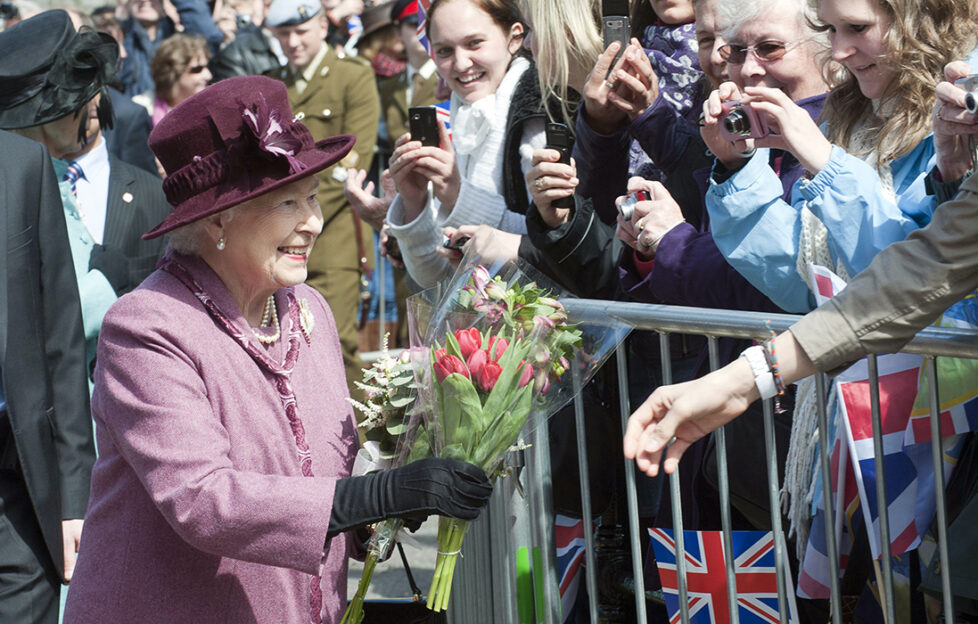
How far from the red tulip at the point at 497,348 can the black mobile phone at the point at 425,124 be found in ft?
5.62

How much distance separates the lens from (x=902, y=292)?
2258 mm

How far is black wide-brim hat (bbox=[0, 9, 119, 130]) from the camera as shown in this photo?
4293mm

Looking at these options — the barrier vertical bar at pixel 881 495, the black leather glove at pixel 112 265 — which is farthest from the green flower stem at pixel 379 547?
the black leather glove at pixel 112 265

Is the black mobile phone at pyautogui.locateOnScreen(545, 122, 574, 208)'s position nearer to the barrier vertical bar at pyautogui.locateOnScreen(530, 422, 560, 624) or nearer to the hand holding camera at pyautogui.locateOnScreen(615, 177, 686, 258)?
the hand holding camera at pyautogui.locateOnScreen(615, 177, 686, 258)

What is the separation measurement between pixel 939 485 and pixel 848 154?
2.67ft

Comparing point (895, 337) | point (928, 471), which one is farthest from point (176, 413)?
point (928, 471)

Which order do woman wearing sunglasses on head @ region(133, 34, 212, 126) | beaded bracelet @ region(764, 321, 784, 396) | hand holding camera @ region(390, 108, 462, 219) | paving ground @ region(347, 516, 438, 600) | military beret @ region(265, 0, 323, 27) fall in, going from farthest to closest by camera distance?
woman wearing sunglasses on head @ region(133, 34, 212, 126), military beret @ region(265, 0, 323, 27), paving ground @ region(347, 516, 438, 600), hand holding camera @ region(390, 108, 462, 219), beaded bracelet @ region(764, 321, 784, 396)

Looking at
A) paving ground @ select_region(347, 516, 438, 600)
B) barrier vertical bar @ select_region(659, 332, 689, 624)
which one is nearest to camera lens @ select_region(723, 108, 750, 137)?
barrier vertical bar @ select_region(659, 332, 689, 624)

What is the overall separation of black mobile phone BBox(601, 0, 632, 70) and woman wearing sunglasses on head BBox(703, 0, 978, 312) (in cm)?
53

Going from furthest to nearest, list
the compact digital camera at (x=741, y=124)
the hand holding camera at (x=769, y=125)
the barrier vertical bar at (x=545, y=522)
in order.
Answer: the barrier vertical bar at (x=545, y=522) → the compact digital camera at (x=741, y=124) → the hand holding camera at (x=769, y=125)

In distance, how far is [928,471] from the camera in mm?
2586

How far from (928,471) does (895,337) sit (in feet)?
1.49

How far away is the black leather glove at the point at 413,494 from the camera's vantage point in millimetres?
2412

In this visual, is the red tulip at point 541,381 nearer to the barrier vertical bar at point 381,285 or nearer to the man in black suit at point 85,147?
the man in black suit at point 85,147
